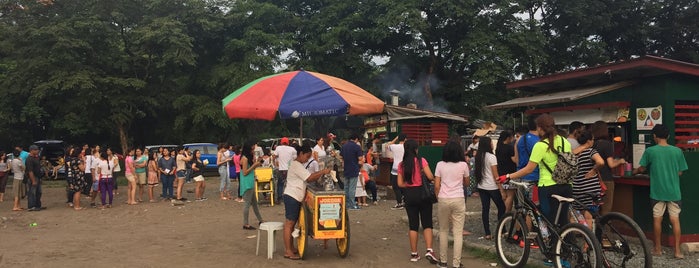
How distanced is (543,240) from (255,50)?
22.7 m

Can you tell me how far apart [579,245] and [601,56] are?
25189mm

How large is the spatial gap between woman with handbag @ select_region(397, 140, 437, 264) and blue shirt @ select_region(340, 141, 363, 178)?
194 inches

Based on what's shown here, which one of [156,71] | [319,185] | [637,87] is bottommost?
[319,185]

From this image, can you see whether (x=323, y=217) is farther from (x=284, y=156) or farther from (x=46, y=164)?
(x=46, y=164)

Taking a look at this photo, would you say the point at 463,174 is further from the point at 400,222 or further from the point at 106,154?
the point at 106,154

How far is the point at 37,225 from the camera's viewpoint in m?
11.0

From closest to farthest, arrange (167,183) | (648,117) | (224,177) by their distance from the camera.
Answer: (648,117) < (167,183) < (224,177)

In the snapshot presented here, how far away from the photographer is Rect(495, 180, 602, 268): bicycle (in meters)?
5.37

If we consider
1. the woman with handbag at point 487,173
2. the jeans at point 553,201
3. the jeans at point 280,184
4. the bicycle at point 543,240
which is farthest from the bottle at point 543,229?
the jeans at point 280,184

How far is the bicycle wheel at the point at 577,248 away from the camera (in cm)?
525

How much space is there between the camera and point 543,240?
6012 mm

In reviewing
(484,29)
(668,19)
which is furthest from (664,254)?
(668,19)

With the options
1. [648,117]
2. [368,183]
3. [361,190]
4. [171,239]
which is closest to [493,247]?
[648,117]

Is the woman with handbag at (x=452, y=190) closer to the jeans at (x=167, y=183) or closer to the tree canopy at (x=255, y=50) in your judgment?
the jeans at (x=167, y=183)
